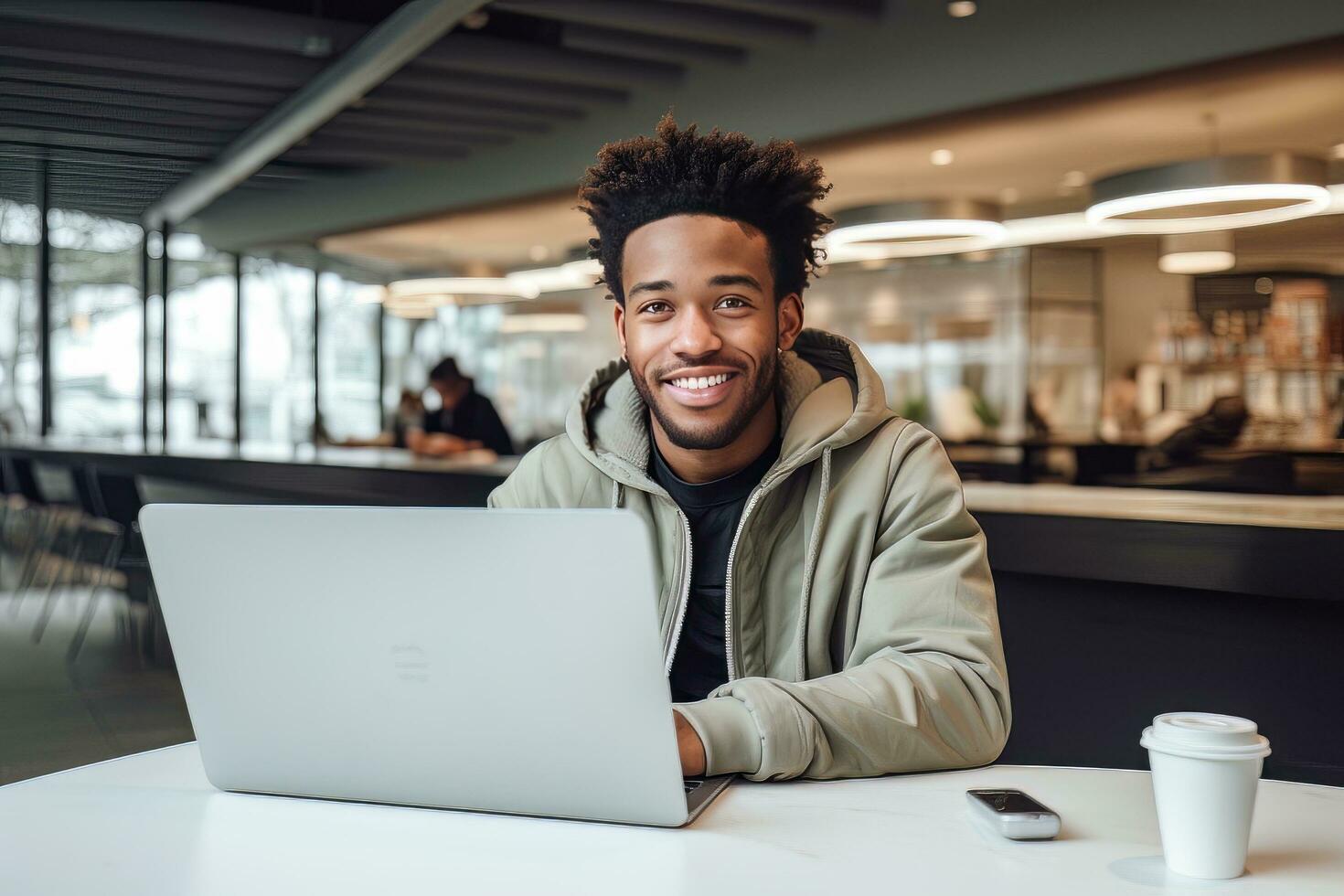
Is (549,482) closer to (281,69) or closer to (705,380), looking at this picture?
(705,380)

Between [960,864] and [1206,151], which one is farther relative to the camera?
[1206,151]

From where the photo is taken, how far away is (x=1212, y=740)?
902 millimetres

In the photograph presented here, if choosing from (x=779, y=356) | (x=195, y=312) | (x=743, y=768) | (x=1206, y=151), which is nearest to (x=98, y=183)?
(x=195, y=312)

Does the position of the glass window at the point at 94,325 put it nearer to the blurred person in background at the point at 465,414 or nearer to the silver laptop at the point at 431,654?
the blurred person in background at the point at 465,414

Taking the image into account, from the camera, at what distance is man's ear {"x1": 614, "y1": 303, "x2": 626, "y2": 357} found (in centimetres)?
172

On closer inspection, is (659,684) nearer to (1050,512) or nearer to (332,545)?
(332,545)

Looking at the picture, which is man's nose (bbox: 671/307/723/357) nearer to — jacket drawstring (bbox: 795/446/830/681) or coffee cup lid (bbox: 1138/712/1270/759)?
jacket drawstring (bbox: 795/446/830/681)

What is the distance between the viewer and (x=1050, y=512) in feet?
8.88

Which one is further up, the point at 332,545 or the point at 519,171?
the point at 519,171

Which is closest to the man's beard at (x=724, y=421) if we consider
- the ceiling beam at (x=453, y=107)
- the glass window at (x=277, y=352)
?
the ceiling beam at (x=453, y=107)

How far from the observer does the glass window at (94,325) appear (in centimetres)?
862

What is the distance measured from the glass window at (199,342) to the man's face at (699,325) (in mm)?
9434

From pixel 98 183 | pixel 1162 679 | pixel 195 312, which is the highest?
pixel 98 183

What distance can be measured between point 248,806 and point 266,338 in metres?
10.8
